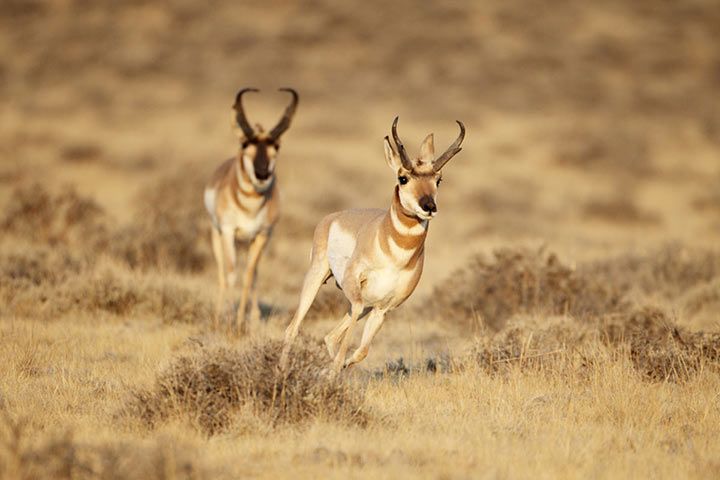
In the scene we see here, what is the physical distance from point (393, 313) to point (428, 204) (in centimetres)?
546

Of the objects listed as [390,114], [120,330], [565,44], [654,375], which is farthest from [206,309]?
[565,44]

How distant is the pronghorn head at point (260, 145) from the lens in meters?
10.4

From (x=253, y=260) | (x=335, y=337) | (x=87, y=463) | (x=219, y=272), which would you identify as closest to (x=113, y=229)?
(x=219, y=272)

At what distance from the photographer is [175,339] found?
29.3 feet

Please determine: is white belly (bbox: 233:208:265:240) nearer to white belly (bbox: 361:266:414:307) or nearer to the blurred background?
the blurred background

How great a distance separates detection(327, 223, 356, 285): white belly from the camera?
300 inches

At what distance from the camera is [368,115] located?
40.7 meters

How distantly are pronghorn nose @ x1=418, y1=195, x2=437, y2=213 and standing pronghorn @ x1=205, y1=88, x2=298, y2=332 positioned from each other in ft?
14.0

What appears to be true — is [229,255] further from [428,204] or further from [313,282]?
[428,204]

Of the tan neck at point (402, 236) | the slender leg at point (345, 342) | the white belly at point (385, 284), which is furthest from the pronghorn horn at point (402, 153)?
the slender leg at point (345, 342)

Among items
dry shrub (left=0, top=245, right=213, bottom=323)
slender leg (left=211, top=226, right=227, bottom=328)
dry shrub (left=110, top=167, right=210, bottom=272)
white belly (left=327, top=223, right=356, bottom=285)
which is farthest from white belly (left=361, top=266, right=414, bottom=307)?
dry shrub (left=110, top=167, right=210, bottom=272)

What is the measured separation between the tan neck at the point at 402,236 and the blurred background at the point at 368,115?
6.48m

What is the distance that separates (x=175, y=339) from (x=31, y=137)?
24483 mm

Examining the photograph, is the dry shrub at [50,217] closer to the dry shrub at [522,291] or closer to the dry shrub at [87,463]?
the dry shrub at [522,291]
